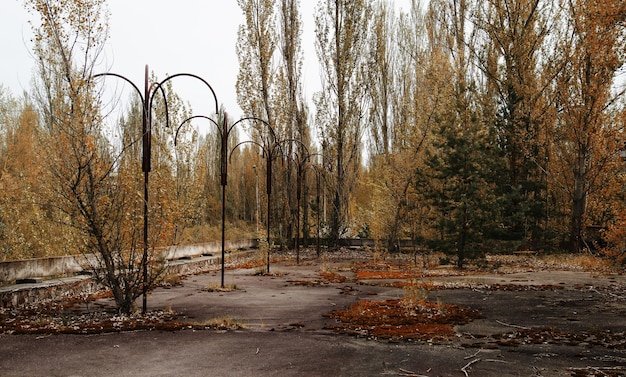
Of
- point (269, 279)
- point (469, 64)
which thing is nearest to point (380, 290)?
A: point (269, 279)

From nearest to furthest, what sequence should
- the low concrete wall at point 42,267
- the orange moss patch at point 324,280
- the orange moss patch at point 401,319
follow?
the orange moss patch at point 401,319 → the low concrete wall at point 42,267 → the orange moss patch at point 324,280

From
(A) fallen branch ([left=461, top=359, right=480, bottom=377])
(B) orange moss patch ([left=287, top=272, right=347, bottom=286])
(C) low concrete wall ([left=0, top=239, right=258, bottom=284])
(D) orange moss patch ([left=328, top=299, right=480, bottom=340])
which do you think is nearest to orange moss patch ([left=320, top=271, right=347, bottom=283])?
(B) orange moss patch ([left=287, top=272, right=347, bottom=286])

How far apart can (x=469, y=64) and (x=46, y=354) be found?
26.4 metres

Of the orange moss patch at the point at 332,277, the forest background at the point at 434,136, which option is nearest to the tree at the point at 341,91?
the forest background at the point at 434,136

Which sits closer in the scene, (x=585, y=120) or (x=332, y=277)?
(x=332, y=277)

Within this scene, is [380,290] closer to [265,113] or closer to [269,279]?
[269,279]

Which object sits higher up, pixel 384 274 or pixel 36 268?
pixel 36 268

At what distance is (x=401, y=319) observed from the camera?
8547 millimetres

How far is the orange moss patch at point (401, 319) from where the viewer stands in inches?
293

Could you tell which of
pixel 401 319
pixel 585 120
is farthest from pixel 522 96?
pixel 401 319

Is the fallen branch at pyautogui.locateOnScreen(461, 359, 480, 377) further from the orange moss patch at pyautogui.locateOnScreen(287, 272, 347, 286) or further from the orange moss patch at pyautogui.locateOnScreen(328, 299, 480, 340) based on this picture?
the orange moss patch at pyautogui.locateOnScreen(287, 272, 347, 286)

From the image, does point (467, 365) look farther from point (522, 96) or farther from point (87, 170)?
point (522, 96)

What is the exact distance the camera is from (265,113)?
93.6 feet

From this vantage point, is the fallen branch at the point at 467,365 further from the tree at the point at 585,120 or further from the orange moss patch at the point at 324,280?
the tree at the point at 585,120
